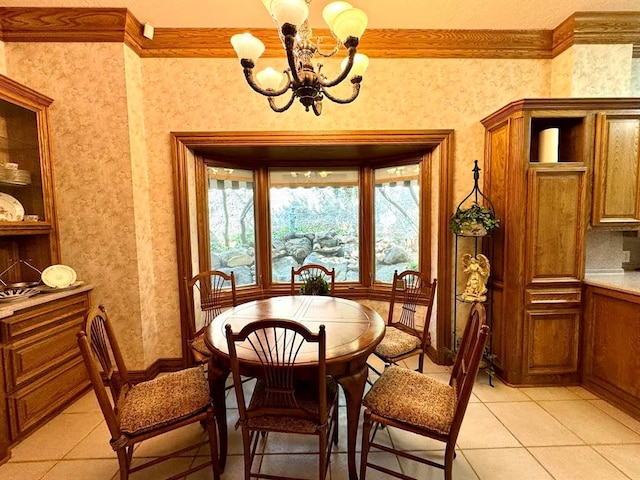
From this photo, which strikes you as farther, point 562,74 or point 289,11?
point 562,74

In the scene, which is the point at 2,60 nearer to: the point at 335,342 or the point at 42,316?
the point at 42,316

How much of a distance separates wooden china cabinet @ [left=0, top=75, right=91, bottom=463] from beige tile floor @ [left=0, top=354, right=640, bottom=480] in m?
0.21

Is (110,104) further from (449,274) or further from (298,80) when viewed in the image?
(449,274)

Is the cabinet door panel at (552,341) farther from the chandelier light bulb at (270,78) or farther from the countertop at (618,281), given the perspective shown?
the chandelier light bulb at (270,78)

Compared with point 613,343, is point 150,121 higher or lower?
higher

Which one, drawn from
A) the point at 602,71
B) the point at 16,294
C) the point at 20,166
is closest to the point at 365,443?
the point at 16,294

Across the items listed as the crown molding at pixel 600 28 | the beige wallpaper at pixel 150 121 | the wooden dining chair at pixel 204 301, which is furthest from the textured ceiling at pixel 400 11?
the wooden dining chair at pixel 204 301

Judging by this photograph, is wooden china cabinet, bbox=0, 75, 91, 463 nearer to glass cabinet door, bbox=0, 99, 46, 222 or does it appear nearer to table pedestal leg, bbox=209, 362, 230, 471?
glass cabinet door, bbox=0, 99, 46, 222

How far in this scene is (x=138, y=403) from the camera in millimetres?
1622

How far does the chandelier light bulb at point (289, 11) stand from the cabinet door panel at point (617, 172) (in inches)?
99.7

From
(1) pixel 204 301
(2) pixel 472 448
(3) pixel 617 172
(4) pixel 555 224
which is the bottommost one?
(2) pixel 472 448

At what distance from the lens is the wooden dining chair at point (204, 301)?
2.30 meters

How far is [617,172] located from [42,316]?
451 centimetres

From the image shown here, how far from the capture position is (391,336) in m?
2.45
